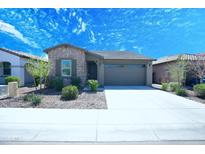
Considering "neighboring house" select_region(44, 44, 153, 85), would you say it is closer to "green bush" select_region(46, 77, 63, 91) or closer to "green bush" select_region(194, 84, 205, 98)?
"green bush" select_region(46, 77, 63, 91)

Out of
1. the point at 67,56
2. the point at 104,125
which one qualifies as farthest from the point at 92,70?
the point at 104,125

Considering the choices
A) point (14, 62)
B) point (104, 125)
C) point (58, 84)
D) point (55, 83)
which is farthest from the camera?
point (14, 62)

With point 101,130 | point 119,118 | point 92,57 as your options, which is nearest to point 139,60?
point 92,57

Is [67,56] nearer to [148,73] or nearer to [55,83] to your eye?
[55,83]

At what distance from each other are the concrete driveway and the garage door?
35.6 feet

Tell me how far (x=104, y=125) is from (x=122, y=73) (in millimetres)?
13522

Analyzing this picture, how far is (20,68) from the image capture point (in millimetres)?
18797

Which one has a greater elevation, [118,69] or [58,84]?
[118,69]

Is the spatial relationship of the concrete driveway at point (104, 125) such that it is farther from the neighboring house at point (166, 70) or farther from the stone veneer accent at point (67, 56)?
the neighboring house at point (166, 70)

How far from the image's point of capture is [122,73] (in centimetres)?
1928

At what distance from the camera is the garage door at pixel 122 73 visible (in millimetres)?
19266

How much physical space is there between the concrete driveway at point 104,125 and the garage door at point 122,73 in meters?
10.9

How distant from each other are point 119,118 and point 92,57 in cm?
1143
